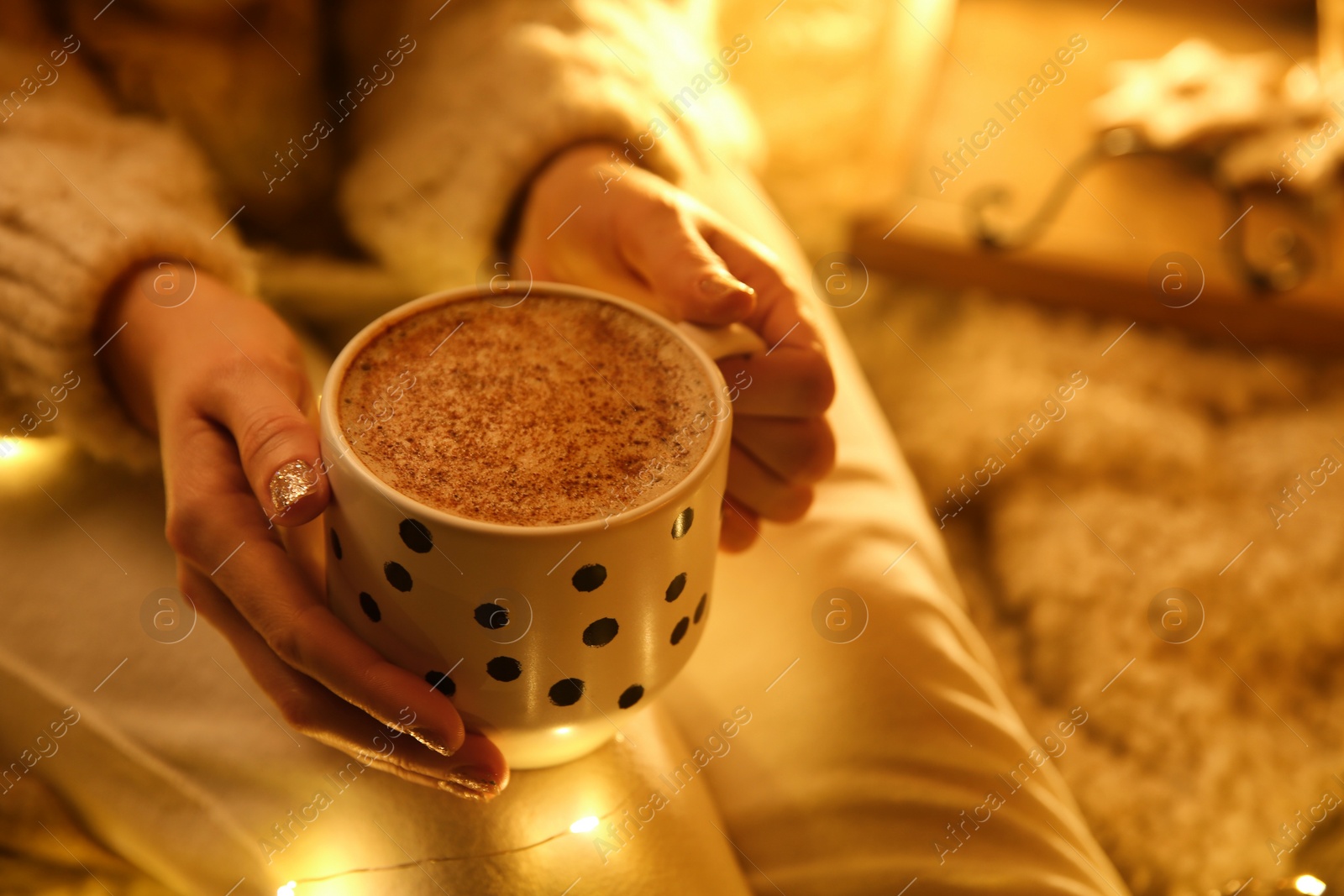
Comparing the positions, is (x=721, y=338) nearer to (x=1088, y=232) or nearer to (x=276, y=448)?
(x=276, y=448)

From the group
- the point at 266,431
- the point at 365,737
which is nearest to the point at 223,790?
the point at 365,737

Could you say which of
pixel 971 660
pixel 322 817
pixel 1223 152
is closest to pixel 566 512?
pixel 322 817

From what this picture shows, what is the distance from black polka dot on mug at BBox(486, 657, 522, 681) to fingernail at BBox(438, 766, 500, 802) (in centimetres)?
7

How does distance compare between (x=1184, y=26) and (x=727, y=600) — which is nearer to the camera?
(x=727, y=600)

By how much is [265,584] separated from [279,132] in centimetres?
51

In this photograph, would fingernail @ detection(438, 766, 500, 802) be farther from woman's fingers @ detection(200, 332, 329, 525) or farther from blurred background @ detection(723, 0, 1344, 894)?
blurred background @ detection(723, 0, 1344, 894)

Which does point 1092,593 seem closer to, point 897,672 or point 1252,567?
point 1252,567

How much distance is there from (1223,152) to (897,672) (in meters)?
0.87

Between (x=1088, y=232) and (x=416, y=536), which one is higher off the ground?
(x=416, y=536)

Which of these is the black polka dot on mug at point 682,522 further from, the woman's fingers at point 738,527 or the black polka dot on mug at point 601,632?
the woman's fingers at point 738,527

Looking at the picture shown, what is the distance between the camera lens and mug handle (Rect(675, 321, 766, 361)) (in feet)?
1.65

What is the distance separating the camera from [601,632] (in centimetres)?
42

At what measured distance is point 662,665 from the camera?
0.47m

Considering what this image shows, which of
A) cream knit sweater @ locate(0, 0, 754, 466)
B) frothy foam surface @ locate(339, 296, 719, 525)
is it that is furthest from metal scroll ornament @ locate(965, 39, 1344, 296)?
frothy foam surface @ locate(339, 296, 719, 525)
